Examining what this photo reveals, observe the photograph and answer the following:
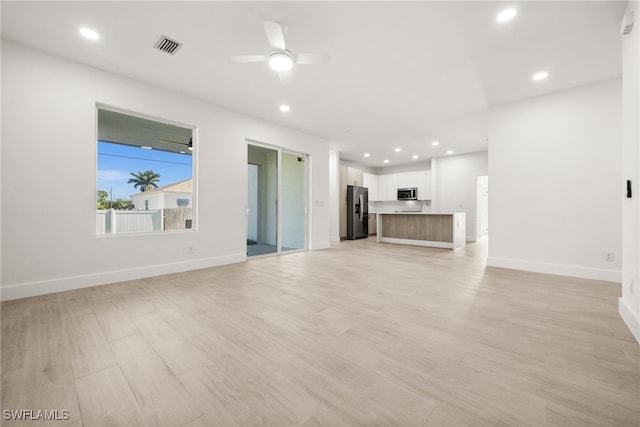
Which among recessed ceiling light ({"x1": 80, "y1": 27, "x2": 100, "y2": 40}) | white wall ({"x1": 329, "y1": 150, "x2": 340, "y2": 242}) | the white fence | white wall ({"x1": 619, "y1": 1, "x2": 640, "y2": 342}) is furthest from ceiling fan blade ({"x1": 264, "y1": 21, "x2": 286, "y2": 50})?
white wall ({"x1": 329, "y1": 150, "x2": 340, "y2": 242})

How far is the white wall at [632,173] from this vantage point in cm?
193

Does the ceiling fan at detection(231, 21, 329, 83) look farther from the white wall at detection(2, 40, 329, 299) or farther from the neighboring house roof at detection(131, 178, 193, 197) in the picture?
the neighboring house roof at detection(131, 178, 193, 197)

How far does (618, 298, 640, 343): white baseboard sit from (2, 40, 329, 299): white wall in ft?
16.1

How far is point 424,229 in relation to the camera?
7199 mm

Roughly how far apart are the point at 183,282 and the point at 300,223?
10.5 feet

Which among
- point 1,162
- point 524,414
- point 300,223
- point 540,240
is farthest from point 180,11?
point 540,240

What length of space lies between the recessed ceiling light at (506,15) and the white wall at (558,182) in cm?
236

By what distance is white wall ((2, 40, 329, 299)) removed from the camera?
275 cm

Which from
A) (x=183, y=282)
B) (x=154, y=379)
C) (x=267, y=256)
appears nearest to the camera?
(x=154, y=379)

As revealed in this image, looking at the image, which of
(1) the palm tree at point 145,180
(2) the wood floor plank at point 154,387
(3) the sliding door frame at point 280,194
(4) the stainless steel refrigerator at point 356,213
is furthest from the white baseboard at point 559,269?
(1) the palm tree at point 145,180

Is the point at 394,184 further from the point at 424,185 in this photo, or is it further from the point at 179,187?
the point at 179,187

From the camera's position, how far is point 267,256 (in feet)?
17.4

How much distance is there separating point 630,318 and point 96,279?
5494mm

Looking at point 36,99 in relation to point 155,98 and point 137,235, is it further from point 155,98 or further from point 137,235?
point 137,235
